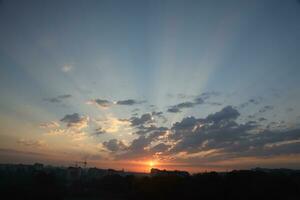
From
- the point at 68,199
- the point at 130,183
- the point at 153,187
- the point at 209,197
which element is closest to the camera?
the point at 209,197

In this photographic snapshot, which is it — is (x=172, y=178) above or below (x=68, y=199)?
above

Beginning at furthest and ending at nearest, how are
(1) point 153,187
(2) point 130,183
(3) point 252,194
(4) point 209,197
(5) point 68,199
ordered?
(2) point 130,183 → (5) point 68,199 → (1) point 153,187 → (4) point 209,197 → (3) point 252,194

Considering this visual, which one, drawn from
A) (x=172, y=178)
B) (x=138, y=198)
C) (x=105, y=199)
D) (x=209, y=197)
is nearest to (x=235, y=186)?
(x=209, y=197)

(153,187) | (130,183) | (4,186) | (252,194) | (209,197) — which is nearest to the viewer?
(252,194)

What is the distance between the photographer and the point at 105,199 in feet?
183

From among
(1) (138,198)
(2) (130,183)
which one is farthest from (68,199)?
(2) (130,183)

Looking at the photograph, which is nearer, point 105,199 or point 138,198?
point 138,198

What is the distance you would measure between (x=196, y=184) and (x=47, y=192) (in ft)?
66.3

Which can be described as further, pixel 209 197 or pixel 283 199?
pixel 209 197

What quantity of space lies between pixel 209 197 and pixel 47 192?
21.6 m

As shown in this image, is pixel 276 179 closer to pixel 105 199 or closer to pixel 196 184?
pixel 196 184

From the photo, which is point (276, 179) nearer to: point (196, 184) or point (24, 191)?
point (196, 184)

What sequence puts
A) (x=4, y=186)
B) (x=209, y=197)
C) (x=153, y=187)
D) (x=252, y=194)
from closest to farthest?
1. (x=252, y=194)
2. (x=209, y=197)
3. (x=4, y=186)
4. (x=153, y=187)

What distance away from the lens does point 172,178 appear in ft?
163
